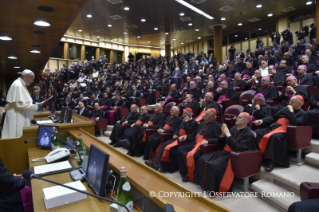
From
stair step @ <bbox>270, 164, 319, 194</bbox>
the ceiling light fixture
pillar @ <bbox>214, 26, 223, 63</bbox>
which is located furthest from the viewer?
pillar @ <bbox>214, 26, 223, 63</bbox>

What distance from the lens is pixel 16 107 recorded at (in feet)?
9.93

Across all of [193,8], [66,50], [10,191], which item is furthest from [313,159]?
[66,50]

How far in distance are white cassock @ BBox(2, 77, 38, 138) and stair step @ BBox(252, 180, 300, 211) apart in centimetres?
319

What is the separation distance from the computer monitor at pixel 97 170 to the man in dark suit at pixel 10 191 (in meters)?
0.48

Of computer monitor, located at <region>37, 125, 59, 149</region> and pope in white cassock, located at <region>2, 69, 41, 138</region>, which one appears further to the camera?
pope in white cassock, located at <region>2, 69, 41, 138</region>

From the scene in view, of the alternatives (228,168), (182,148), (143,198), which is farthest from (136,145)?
(143,198)

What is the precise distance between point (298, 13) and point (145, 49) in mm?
14945

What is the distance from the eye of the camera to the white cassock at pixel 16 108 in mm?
2914

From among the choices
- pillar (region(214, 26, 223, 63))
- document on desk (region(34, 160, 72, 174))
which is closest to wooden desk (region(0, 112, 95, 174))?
document on desk (region(34, 160, 72, 174))

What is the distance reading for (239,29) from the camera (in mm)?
15289

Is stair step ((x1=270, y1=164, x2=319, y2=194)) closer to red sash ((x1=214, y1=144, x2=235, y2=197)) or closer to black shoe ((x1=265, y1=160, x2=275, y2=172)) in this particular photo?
black shoe ((x1=265, y1=160, x2=275, y2=172))

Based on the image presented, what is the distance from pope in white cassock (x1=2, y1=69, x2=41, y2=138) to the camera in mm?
2914

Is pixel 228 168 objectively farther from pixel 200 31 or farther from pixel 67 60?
pixel 67 60

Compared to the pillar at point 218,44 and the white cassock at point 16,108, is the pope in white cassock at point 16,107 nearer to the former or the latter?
the white cassock at point 16,108
